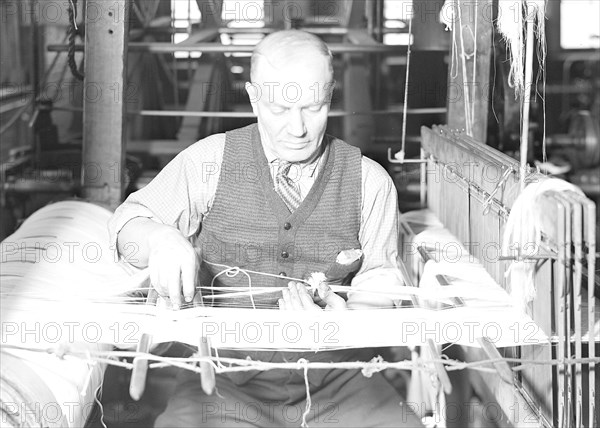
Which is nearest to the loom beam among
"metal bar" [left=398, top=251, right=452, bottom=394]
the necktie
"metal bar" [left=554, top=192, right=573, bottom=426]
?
"metal bar" [left=554, top=192, right=573, bottom=426]

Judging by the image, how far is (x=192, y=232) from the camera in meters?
2.39

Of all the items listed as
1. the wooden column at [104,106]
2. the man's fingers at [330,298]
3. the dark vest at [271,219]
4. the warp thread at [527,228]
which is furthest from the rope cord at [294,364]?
the wooden column at [104,106]

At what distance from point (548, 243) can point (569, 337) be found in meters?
0.21

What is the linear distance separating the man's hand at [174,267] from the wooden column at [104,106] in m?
1.37

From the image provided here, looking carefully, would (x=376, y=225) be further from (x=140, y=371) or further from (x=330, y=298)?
(x=140, y=371)

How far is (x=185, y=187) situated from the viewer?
2.35m

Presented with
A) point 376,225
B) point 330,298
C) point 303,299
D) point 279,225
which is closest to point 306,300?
point 303,299

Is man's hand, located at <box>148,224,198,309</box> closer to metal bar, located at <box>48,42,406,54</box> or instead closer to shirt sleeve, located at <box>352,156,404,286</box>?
shirt sleeve, located at <box>352,156,404,286</box>

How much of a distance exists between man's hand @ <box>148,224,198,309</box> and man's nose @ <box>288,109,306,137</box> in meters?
0.36

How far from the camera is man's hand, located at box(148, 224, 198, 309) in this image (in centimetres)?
196

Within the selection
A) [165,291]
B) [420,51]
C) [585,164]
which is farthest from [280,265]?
[585,164]

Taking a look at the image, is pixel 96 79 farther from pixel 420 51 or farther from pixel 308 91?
pixel 420 51

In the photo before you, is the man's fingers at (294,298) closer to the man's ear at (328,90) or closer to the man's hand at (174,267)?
the man's hand at (174,267)

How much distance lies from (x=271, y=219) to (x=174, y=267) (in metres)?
0.39
